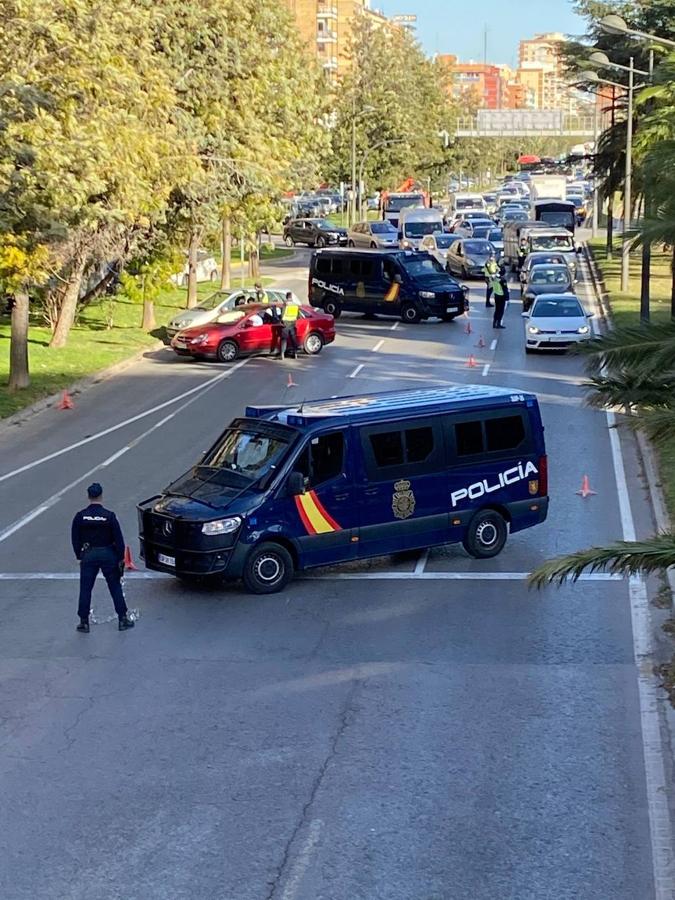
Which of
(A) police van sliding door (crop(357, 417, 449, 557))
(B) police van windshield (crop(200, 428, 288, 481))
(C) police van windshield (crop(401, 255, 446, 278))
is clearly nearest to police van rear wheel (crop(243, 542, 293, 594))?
(B) police van windshield (crop(200, 428, 288, 481))

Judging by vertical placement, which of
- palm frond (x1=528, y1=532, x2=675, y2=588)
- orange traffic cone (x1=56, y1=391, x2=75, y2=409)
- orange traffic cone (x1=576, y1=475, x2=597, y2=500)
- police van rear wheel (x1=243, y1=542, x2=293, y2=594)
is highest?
palm frond (x1=528, y1=532, x2=675, y2=588)

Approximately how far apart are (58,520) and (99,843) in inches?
430

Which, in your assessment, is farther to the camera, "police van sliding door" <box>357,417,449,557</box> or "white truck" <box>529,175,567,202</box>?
"white truck" <box>529,175,567,202</box>

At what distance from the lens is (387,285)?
43.5 meters

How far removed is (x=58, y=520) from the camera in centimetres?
1947

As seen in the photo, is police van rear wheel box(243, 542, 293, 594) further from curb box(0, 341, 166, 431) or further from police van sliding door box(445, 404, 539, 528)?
curb box(0, 341, 166, 431)

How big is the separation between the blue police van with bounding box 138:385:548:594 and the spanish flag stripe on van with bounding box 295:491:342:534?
1cm

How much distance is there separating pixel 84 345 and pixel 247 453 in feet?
71.7

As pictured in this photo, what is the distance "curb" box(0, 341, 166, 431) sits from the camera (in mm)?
27587

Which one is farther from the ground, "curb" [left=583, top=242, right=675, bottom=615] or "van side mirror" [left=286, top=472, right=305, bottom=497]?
"van side mirror" [left=286, top=472, right=305, bottom=497]

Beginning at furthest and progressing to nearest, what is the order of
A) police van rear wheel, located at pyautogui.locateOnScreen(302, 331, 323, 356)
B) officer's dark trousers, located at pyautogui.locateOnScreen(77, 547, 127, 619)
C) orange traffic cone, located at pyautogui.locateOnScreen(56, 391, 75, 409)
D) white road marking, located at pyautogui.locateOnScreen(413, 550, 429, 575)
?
police van rear wheel, located at pyautogui.locateOnScreen(302, 331, 323, 356), orange traffic cone, located at pyautogui.locateOnScreen(56, 391, 75, 409), white road marking, located at pyautogui.locateOnScreen(413, 550, 429, 575), officer's dark trousers, located at pyautogui.locateOnScreen(77, 547, 127, 619)

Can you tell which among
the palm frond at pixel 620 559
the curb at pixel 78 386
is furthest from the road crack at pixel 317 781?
the curb at pixel 78 386

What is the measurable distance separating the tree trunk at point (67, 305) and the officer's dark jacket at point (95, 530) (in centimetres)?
2222

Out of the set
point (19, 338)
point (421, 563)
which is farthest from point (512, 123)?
point (421, 563)
